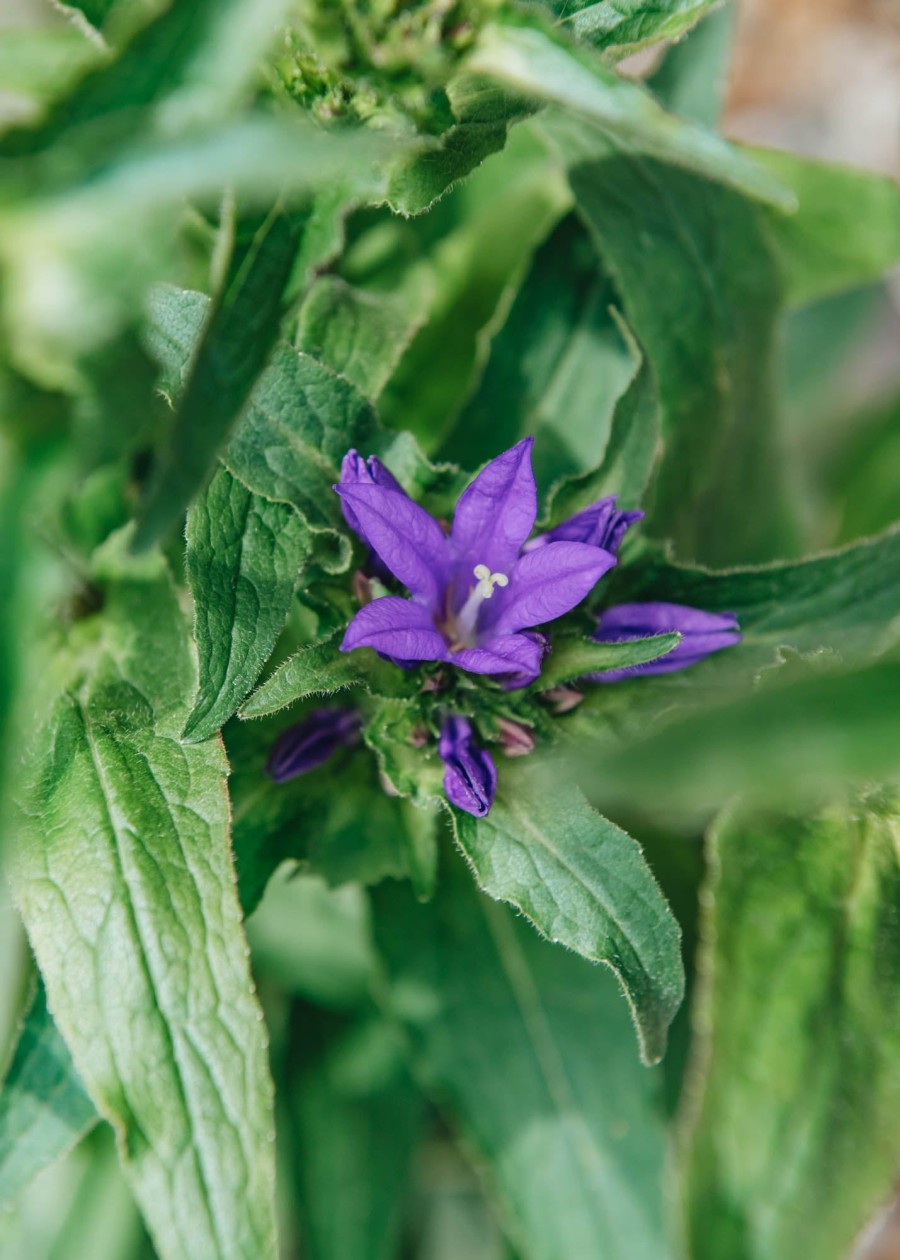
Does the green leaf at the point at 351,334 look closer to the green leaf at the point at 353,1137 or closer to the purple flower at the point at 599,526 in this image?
the purple flower at the point at 599,526

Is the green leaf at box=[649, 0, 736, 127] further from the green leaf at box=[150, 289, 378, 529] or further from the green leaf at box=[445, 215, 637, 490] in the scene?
the green leaf at box=[150, 289, 378, 529]

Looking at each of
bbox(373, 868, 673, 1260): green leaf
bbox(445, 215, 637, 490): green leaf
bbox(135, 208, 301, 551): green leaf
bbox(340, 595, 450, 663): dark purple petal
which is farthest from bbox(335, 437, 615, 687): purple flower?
bbox(373, 868, 673, 1260): green leaf

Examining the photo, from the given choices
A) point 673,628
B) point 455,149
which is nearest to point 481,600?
point 673,628

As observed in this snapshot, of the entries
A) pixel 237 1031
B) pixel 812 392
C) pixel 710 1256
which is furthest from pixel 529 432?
pixel 812 392

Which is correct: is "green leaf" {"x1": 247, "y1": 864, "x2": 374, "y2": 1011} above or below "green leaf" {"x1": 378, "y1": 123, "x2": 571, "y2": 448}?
below

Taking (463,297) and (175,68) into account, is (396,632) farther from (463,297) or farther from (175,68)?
(463,297)

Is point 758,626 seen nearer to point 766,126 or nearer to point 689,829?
point 689,829
